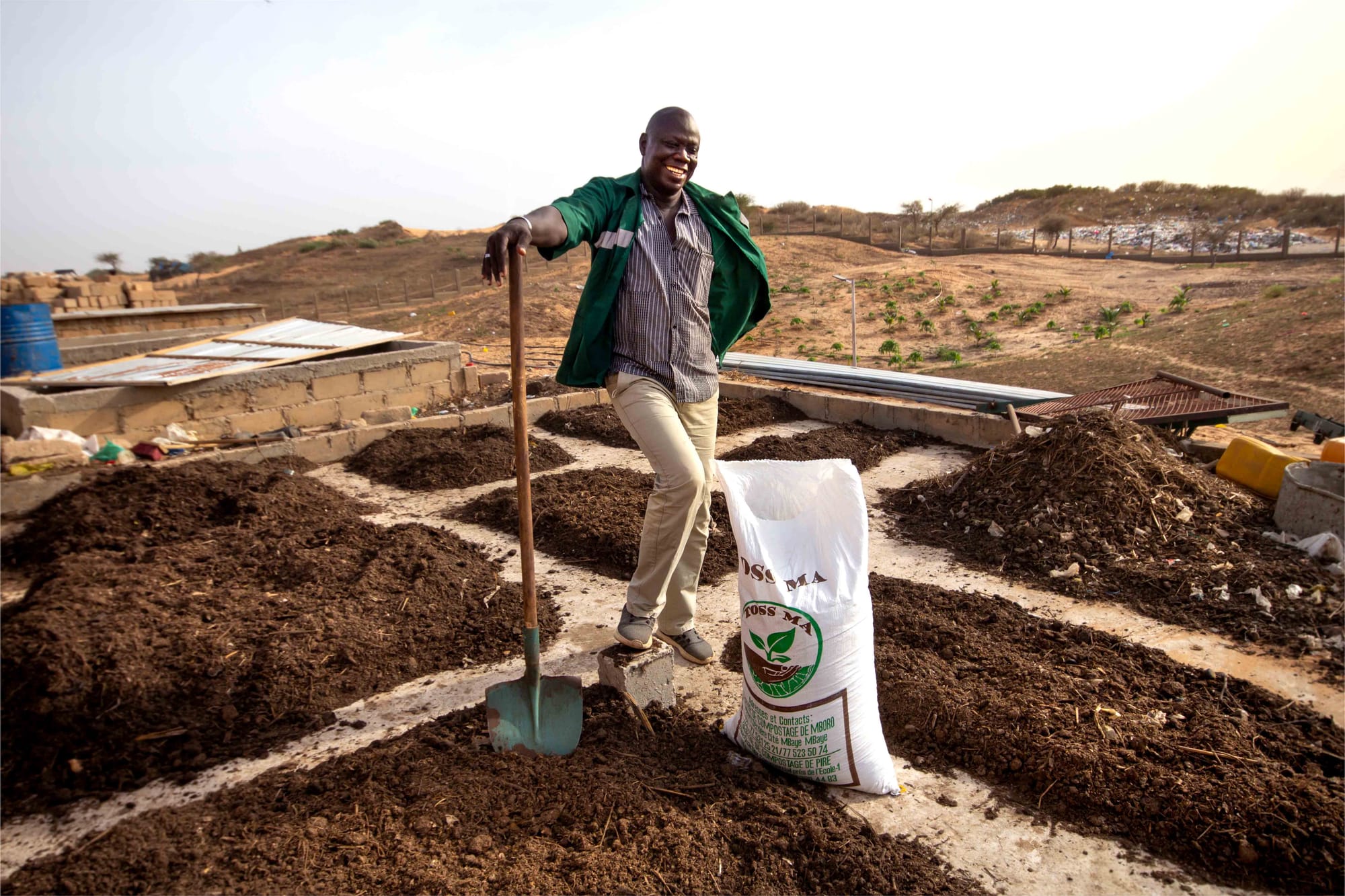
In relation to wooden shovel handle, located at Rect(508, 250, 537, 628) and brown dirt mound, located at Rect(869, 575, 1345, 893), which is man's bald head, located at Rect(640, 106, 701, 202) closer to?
wooden shovel handle, located at Rect(508, 250, 537, 628)

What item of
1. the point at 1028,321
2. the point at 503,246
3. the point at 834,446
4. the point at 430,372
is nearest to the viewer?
the point at 503,246

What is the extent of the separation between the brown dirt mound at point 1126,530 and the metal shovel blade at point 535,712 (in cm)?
254

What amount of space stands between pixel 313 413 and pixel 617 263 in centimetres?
555

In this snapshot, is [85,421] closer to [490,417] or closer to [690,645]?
[490,417]

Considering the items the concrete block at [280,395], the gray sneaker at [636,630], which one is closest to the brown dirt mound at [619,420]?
the concrete block at [280,395]

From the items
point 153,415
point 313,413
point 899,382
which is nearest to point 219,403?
point 153,415

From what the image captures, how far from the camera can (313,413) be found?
7.20m

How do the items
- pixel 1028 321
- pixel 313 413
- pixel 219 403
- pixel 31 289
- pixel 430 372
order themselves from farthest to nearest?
pixel 1028 321, pixel 31 289, pixel 430 372, pixel 313 413, pixel 219 403

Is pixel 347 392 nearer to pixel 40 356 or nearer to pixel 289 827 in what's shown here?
pixel 40 356

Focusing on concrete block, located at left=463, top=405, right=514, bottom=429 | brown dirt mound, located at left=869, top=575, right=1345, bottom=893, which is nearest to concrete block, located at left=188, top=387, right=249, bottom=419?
concrete block, located at left=463, top=405, right=514, bottom=429

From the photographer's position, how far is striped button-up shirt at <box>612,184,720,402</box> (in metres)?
2.64

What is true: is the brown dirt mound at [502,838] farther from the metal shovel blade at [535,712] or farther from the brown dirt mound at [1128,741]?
the brown dirt mound at [1128,741]

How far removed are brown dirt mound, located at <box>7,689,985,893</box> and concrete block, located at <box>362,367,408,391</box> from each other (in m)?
5.76

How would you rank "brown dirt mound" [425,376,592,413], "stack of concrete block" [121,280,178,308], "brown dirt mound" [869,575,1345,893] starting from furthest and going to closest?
"stack of concrete block" [121,280,178,308], "brown dirt mound" [425,376,592,413], "brown dirt mound" [869,575,1345,893]
